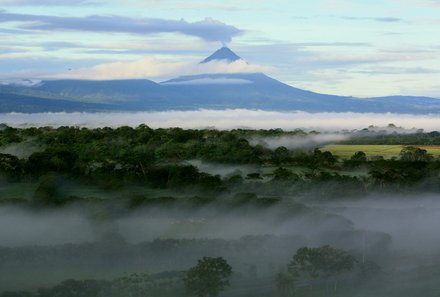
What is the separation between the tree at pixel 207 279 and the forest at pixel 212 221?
0.05 meters

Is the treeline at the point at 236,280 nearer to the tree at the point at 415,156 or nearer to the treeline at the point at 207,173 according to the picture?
the treeline at the point at 207,173

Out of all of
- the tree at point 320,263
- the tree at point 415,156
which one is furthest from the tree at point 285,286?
the tree at point 415,156

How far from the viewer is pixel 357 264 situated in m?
34.8

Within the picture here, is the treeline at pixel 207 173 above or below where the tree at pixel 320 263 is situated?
above

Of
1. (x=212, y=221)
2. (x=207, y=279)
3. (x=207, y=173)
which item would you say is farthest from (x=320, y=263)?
(x=207, y=173)

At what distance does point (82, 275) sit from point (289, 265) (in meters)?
8.21

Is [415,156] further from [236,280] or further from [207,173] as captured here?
Result: [236,280]

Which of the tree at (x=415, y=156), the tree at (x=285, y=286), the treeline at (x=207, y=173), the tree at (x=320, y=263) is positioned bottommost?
the tree at (x=285, y=286)

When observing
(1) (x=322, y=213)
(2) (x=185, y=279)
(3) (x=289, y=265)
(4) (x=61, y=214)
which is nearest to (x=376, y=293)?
(3) (x=289, y=265)

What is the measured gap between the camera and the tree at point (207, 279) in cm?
2870

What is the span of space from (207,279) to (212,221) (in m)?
16.9

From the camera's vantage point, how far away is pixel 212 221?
46.0 metres

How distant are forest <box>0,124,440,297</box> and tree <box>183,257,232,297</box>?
0.17ft

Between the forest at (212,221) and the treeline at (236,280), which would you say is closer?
the treeline at (236,280)
